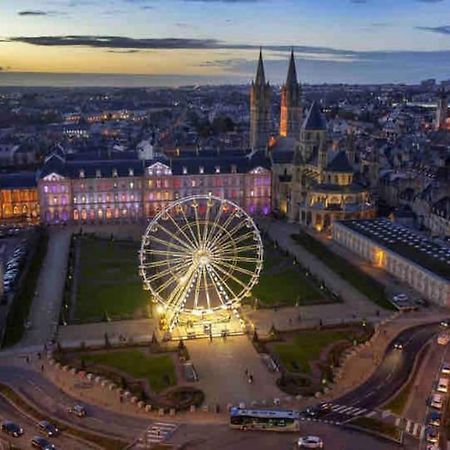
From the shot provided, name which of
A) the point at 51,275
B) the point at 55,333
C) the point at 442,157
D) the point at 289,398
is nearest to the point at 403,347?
the point at 289,398

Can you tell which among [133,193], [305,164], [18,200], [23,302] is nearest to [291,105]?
[305,164]

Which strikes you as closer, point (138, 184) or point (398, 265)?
point (398, 265)

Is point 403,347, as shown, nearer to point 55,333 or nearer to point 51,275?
point 55,333

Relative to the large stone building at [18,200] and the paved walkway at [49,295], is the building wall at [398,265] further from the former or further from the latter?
the large stone building at [18,200]

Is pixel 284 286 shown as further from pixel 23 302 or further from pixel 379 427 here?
pixel 379 427

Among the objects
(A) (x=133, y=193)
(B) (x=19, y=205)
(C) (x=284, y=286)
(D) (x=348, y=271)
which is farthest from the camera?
(B) (x=19, y=205)

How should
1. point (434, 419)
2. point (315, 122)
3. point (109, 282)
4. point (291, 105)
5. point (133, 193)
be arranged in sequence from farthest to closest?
point (291, 105) < point (315, 122) < point (133, 193) < point (109, 282) < point (434, 419)

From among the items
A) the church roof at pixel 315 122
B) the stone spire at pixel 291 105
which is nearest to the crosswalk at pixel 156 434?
the church roof at pixel 315 122
